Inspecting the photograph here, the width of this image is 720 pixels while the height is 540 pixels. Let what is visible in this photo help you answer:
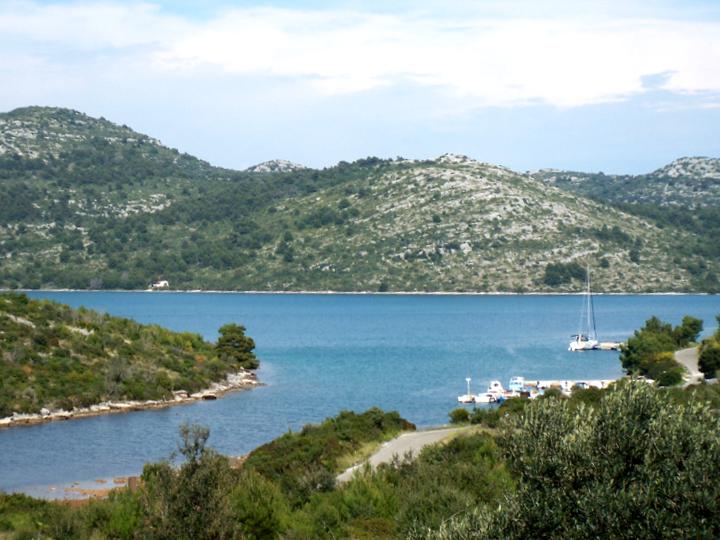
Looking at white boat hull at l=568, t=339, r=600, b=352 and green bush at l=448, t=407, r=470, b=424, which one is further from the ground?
green bush at l=448, t=407, r=470, b=424

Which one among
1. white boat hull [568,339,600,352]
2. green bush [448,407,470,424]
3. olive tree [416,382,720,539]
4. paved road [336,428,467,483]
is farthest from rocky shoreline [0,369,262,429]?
white boat hull [568,339,600,352]

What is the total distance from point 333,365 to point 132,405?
33536 mm

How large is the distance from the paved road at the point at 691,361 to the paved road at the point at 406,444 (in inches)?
844

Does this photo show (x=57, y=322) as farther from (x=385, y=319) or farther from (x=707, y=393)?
(x=385, y=319)

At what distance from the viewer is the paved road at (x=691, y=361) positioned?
58.6 meters

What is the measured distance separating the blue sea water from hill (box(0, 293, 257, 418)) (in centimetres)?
318

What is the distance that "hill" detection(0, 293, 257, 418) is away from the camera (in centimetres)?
6066

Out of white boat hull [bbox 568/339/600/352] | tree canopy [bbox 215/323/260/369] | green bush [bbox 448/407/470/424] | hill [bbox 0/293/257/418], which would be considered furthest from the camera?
white boat hull [bbox 568/339/600/352]

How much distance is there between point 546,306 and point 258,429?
140 m

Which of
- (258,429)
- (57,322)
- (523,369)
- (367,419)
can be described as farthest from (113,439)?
(523,369)

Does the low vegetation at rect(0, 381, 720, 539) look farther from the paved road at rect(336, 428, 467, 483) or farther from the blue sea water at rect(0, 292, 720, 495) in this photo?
the blue sea water at rect(0, 292, 720, 495)

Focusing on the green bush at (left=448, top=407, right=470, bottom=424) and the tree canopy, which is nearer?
the green bush at (left=448, top=407, right=470, bottom=424)

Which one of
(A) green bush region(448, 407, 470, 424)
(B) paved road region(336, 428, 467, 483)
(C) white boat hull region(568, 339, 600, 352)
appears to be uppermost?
(B) paved road region(336, 428, 467, 483)

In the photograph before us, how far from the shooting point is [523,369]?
9106cm
